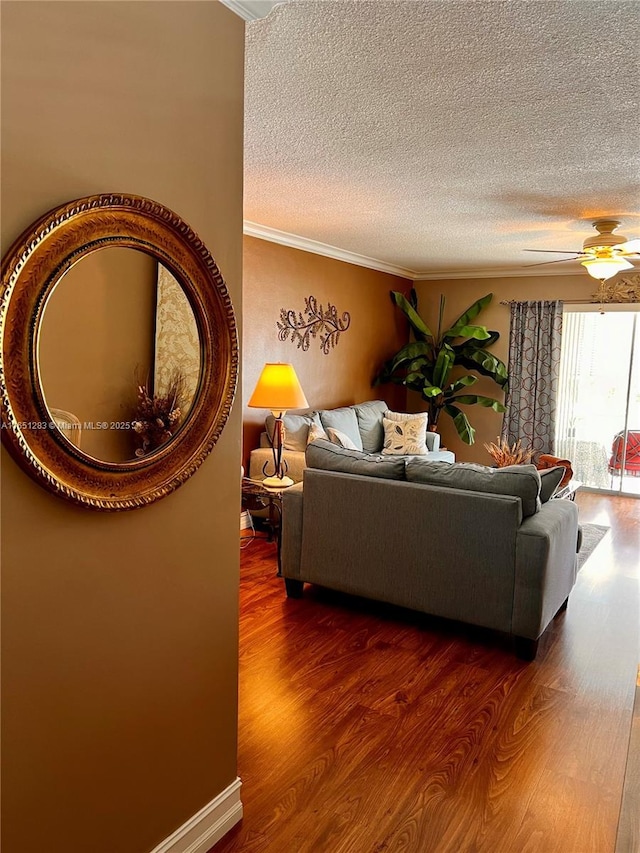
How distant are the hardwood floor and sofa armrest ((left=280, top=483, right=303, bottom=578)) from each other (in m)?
0.20

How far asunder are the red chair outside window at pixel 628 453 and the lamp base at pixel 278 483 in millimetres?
4335

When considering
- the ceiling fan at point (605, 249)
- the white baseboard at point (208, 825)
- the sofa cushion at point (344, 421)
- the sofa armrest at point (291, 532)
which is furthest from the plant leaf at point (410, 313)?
the white baseboard at point (208, 825)

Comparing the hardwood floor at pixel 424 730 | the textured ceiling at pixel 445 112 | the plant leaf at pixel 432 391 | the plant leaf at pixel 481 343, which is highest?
the textured ceiling at pixel 445 112

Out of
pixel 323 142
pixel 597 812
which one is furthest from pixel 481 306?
pixel 597 812

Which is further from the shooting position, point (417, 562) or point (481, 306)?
point (481, 306)

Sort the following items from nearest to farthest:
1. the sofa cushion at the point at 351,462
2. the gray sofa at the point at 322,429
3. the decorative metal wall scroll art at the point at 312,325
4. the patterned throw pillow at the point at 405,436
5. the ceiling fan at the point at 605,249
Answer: the sofa cushion at the point at 351,462, the ceiling fan at the point at 605,249, the gray sofa at the point at 322,429, the decorative metal wall scroll art at the point at 312,325, the patterned throw pillow at the point at 405,436

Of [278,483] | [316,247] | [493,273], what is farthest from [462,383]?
[278,483]

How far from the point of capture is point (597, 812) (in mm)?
2105

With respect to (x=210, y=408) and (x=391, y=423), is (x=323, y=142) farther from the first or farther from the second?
(x=391, y=423)

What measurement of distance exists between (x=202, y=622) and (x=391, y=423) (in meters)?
4.82

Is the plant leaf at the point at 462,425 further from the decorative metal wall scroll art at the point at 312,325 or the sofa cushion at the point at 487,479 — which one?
the sofa cushion at the point at 487,479

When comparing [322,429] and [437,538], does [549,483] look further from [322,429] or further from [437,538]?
[322,429]

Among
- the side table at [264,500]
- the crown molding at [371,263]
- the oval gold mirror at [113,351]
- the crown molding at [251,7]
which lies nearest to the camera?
the oval gold mirror at [113,351]

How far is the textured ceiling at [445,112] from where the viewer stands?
2.01m
